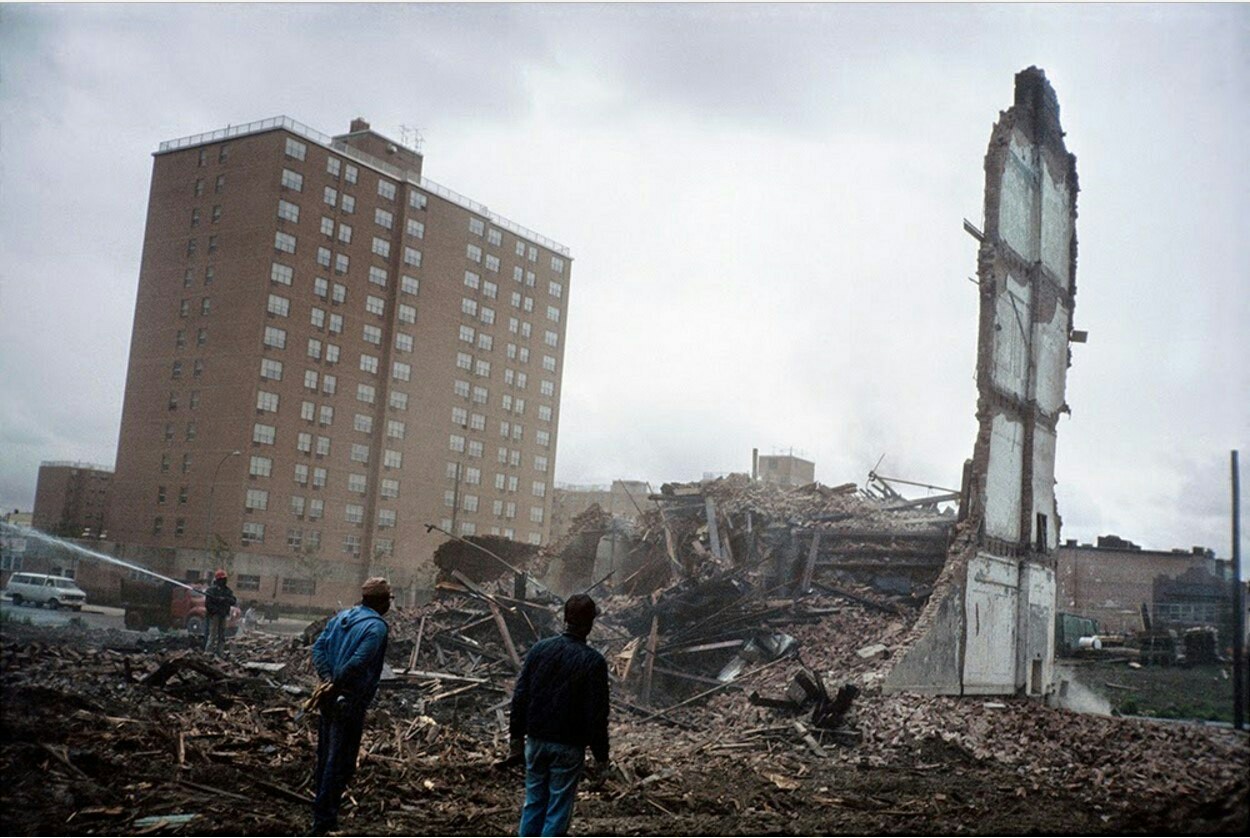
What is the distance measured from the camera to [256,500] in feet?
46.3

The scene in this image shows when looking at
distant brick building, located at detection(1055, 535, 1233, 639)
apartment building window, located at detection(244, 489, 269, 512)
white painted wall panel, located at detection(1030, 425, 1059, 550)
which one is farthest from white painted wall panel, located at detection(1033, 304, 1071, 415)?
apartment building window, located at detection(244, 489, 269, 512)

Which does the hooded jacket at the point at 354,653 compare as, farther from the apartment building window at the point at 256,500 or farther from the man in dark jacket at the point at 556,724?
the apartment building window at the point at 256,500

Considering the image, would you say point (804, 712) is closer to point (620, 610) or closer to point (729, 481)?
point (620, 610)

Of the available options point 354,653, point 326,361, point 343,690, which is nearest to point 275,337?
point 326,361

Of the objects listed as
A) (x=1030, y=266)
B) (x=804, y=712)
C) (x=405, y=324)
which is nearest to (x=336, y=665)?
(x=804, y=712)

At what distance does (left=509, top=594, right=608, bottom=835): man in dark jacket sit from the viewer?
5102mm

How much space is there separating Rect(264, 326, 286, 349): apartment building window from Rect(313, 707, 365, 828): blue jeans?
27.1ft

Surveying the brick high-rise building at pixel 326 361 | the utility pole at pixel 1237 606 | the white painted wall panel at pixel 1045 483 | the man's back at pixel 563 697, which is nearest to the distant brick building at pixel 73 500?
the brick high-rise building at pixel 326 361

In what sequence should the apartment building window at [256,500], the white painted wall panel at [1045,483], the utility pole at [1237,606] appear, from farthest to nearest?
the white painted wall panel at [1045,483] → the apartment building window at [256,500] → the utility pole at [1237,606]

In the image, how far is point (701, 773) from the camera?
8477mm

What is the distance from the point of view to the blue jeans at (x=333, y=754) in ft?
18.7

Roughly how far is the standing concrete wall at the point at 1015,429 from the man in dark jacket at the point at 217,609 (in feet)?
29.0

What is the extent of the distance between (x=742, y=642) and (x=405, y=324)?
6.77 metres

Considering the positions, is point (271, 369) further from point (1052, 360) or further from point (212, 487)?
point (1052, 360)
